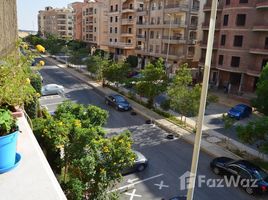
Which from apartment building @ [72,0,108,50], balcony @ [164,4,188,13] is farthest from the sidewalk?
apartment building @ [72,0,108,50]

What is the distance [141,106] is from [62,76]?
21.8m

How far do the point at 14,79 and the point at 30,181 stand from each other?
2176mm

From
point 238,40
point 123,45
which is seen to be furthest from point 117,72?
point 123,45

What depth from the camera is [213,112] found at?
2977cm

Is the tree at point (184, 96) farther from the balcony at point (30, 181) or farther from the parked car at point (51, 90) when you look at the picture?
the balcony at point (30, 181)

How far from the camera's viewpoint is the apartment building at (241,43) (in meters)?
34.7

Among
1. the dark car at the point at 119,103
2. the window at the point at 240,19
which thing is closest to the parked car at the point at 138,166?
the dark car at the point at 119,103

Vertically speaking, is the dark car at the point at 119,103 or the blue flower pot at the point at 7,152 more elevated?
the blue flower pot at the point at 7,152

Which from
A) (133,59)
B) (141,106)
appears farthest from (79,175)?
(133,59)

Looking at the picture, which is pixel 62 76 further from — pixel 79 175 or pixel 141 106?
pixel 79 175

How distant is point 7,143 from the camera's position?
4.37 m

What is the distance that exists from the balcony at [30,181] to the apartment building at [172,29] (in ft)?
140

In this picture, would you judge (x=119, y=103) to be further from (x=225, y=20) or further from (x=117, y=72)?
(x=225, y=20)

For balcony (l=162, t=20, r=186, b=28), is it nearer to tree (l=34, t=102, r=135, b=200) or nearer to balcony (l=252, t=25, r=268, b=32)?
balcony (l=252, t=25, r=268, b=32)
